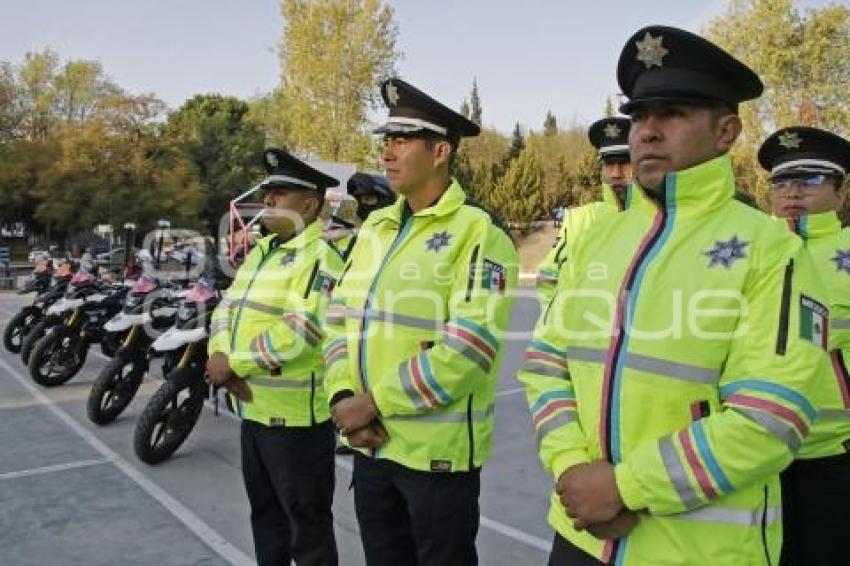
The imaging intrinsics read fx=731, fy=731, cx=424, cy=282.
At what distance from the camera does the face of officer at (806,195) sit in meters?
2.82

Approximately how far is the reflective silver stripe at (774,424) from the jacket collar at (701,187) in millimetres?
452

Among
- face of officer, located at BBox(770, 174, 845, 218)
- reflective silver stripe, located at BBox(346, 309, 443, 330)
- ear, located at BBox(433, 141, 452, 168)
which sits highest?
ear, located at BBox(433, 141, 452, 168)

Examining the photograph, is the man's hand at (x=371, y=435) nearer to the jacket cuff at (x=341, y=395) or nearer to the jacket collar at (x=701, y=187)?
the jacket cuff at (x=341, y=395)

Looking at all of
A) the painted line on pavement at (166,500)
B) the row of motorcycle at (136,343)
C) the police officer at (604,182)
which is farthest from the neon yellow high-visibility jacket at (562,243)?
the painted line on pavement at (166,500)

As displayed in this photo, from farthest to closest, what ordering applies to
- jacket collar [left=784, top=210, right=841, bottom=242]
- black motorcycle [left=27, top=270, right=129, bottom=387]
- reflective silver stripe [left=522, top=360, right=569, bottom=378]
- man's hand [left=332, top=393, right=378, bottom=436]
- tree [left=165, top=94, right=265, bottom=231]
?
tree [left=165, top=94, right=265, bottom=231] → black motorcycle [left=27, top=270, right=129, bottom=387] → jacket collar [left=784, top=210, right=841, bottom=242] → man's hand [left=332, top=393, right=378, bottom=436] → reflective silver stripe [left=522, top=360, right=569, bottom=378]

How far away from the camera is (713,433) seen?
146 centimetres

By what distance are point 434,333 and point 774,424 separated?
120cm

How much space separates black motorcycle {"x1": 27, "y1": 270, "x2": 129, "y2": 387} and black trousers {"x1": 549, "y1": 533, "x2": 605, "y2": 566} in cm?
673

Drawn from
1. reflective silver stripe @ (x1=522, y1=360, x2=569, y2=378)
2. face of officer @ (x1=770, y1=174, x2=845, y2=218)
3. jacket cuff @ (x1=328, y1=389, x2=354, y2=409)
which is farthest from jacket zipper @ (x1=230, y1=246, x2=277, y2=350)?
face of officer @ (x1=770, y1=174, x2=845, y2=218)

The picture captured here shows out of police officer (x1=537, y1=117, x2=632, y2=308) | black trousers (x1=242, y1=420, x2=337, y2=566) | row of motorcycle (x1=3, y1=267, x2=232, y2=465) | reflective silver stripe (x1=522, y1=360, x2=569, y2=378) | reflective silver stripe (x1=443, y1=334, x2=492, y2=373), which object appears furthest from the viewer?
row of motorcycle (x1=3, y1=267, x2=232, y2=465)

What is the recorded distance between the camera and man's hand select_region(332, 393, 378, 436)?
7.81 ft

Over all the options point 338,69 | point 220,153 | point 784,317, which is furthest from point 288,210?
point 220,153

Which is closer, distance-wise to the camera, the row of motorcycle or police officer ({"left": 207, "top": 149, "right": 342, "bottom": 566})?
police officer ({"left": 207, "top": 149, "right": 342, "bottom": 566})

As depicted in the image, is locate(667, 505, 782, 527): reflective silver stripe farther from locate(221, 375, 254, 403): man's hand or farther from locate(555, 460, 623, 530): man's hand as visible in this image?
locate(221, 375, 254, 403): man's hand
